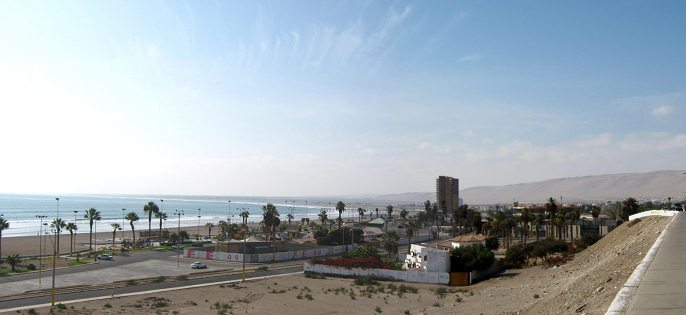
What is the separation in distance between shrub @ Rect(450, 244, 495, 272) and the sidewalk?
2773 centimetres

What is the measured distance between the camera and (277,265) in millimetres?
69438

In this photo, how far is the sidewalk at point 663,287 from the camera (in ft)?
44.7

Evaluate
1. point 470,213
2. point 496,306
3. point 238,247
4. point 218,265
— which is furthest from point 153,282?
point 470,213

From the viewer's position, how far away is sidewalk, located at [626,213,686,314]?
13.6 m

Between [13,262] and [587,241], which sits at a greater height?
[587,241]

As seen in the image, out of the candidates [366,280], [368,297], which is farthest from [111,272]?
[368,297]

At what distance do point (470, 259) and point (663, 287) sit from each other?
37748 millimetres

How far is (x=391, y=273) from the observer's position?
2151 inches

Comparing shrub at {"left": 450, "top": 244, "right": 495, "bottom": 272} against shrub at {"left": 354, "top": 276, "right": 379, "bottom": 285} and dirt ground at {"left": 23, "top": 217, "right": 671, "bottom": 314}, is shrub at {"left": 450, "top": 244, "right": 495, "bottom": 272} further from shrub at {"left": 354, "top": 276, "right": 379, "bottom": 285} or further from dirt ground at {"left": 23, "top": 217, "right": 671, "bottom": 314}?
shrub at {"left": 354, "top": 276, "right": 379, "bottom": 285}

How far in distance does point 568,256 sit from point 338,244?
4564cm

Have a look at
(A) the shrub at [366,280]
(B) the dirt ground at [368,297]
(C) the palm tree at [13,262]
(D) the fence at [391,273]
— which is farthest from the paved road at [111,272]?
(A) the shrub at [366,280]

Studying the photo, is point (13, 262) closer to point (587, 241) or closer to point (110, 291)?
point (110, 291)

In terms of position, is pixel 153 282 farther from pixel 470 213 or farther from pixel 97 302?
pixel 470 213

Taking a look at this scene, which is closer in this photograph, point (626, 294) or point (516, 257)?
point (626, 294)
